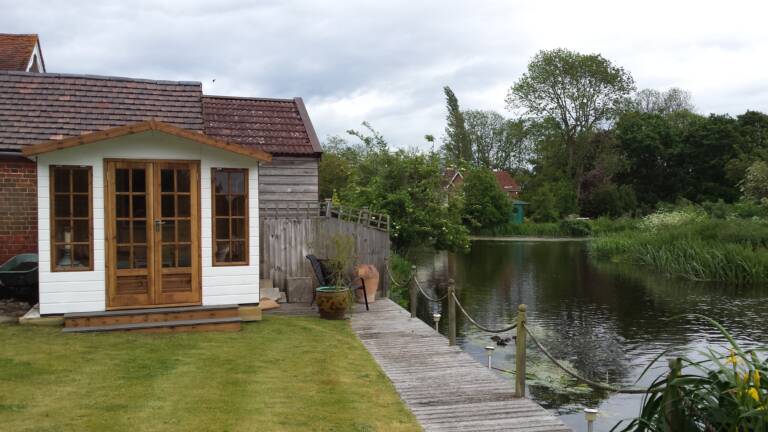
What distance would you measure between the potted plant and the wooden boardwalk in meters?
0.49

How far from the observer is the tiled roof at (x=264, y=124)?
46.4 ft

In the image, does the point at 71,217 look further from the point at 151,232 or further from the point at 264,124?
the point at 264,124

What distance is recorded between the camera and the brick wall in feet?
37.0

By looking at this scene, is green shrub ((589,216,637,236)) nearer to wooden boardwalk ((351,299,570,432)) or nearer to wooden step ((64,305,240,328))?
wooden boardwalk ((351,299,570,432))

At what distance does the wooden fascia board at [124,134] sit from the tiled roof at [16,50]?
381 inches

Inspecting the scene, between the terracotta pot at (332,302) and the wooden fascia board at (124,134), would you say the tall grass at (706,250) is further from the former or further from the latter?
the wooden fascia board at (124,134)

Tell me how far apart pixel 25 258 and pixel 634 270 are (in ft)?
74.3

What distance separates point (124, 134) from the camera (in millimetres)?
9156

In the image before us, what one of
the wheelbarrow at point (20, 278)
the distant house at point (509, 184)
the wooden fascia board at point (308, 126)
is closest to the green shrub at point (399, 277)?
the wooden fascia board at point (308, 126)

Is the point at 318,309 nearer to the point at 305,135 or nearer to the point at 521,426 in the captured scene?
the point at 305,135

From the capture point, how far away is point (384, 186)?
20.0m

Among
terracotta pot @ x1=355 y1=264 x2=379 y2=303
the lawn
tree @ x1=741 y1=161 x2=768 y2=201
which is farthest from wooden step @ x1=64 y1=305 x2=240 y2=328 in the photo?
tree @ x1=741 y1=161 x2=768 y2=201

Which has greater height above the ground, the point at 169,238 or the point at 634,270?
the point at 169,238

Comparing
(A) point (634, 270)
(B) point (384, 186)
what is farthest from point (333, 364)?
(A) point (634, 270)
